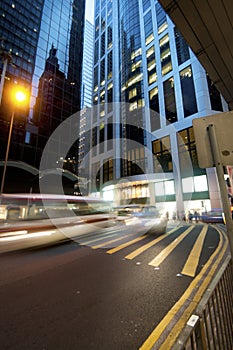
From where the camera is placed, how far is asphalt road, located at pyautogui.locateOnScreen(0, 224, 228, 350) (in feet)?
7.93

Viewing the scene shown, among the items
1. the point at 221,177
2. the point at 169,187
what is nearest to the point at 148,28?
the point at 169,187

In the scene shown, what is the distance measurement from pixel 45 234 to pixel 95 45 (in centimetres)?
7565

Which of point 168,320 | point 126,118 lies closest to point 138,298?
point 168,320

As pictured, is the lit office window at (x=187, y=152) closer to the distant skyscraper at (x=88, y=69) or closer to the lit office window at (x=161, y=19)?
the lit office window at (x=161, y=19)

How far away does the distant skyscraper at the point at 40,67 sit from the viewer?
21203mm

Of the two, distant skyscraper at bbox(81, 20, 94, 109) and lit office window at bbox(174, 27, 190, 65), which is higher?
distant skyscraper at bbox(81, 20, 94, 109)

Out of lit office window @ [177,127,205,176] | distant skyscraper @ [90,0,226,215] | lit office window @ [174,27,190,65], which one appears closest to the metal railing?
distant skyscraper @ [90,0,226,215]

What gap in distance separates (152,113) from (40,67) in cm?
2064

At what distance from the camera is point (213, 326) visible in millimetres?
2133

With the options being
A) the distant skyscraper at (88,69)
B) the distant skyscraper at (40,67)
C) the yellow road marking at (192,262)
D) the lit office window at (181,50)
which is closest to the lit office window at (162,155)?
the lit office window at (181,50)

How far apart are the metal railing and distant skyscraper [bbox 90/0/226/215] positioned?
75.1ft

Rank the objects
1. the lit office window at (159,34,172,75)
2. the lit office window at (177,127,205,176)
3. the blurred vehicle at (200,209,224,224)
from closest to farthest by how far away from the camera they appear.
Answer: the blurred vehicle at (200,209,224,224), the lit office window at (177,127,205,176), the lit office window at (159,34,172,75)

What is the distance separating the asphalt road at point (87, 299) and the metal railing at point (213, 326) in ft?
2.71

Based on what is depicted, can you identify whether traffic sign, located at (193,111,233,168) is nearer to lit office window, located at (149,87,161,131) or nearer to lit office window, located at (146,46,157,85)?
lit office window, located at (149,87,161,131)
